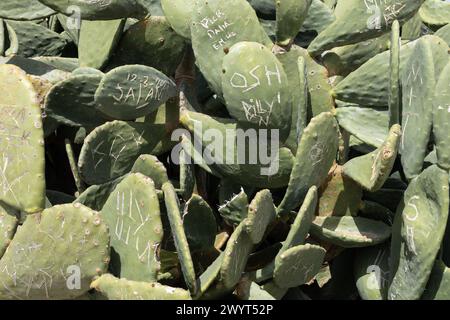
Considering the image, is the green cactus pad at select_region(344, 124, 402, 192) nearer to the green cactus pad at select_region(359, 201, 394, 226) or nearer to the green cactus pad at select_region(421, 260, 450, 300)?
the green cactus pad at select_region(359, 201, 394, 226)

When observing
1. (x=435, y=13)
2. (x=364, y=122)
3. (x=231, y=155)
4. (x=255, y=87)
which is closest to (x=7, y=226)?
(x=231, y=155)

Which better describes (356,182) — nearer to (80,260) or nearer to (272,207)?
(272,207)

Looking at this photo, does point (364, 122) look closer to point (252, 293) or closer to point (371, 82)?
point (371, 82)

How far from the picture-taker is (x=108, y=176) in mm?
1704

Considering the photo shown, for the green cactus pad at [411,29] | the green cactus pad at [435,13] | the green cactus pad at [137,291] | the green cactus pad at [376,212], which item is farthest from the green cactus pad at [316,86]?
the green cactus pad at [435,13]

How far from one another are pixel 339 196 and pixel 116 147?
0.53 meters

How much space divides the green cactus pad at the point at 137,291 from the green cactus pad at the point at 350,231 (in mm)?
364

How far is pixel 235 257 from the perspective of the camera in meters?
1.40

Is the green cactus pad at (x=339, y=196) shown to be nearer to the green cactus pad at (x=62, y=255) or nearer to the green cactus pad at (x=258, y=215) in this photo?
the green cactus pad at (x=258, y=215)

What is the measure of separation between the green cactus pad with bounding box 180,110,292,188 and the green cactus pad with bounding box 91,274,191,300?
35 centimetres

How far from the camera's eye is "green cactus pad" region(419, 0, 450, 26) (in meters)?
2.33
